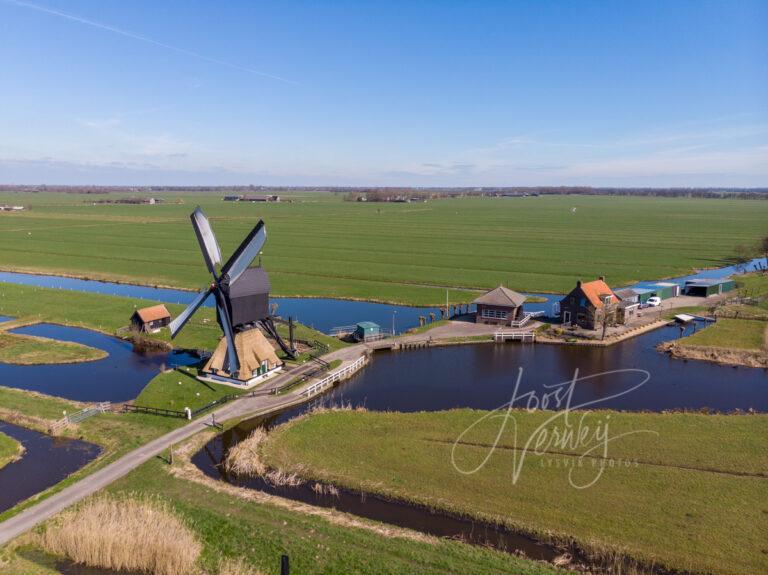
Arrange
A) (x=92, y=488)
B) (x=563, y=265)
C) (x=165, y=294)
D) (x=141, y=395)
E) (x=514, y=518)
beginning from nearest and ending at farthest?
(x=514, y=518), (x=92, y=488), (x=141, y=395), (x=165, y=294), (x=563, y=265)

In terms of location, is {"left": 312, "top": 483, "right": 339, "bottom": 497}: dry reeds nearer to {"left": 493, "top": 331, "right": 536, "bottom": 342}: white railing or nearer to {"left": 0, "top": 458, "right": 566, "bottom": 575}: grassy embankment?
{"left": 0, "top": 458, "right": 566, "bottom": 575}: grassy embankment

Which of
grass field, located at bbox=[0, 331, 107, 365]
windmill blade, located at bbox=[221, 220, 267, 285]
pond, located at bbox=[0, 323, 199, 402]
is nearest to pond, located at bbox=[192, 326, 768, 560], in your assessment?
windmill blade, located at bbox=[221, 220, 267, 285]

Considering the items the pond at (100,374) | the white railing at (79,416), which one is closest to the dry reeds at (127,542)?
the white railing at (79,416)

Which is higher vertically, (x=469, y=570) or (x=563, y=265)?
(x=563, y=265)

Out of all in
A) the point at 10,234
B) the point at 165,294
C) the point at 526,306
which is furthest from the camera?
the point at 10,234

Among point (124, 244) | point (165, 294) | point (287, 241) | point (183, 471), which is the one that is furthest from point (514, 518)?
point (124, 244)

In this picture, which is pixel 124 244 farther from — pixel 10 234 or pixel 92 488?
pixel 92 488

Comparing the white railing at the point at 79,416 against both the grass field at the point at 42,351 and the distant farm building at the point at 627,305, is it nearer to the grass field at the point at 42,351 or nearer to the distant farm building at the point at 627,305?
the grass field at the point at 42,351

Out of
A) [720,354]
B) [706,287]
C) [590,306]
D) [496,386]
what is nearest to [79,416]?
[496,386]
